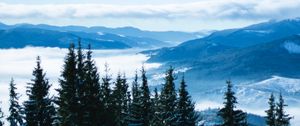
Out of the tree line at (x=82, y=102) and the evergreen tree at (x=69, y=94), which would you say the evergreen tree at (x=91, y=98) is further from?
the evergreen tree at (x=69, y=94)

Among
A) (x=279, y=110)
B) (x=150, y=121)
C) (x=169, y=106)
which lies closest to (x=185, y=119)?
(x=169, y=106)

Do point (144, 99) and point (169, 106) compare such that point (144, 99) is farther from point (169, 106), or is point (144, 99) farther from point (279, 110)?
point (279, 110)

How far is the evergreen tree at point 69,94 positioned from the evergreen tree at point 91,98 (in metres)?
0.60

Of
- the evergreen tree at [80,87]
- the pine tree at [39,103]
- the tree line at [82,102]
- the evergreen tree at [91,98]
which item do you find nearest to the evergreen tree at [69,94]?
the tree line at [82,102]

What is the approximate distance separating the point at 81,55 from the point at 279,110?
23.9m

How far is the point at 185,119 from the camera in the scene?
115 ft

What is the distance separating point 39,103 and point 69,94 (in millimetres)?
3226

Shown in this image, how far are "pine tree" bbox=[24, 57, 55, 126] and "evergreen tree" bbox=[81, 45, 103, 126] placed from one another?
2799mm

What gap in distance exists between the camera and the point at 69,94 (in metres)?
30.2

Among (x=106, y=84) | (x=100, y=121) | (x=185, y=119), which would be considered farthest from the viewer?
(x=106, y=84)

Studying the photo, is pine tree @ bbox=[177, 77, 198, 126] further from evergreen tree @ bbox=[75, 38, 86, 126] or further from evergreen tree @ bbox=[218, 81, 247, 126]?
evergreen tree @ bbox=[75, 38, 86, 126]

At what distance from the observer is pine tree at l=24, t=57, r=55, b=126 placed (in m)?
32.6

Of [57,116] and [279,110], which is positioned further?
[279,110]

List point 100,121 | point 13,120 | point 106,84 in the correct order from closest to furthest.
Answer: point 100,121 < point 106,84 < point 13,120
